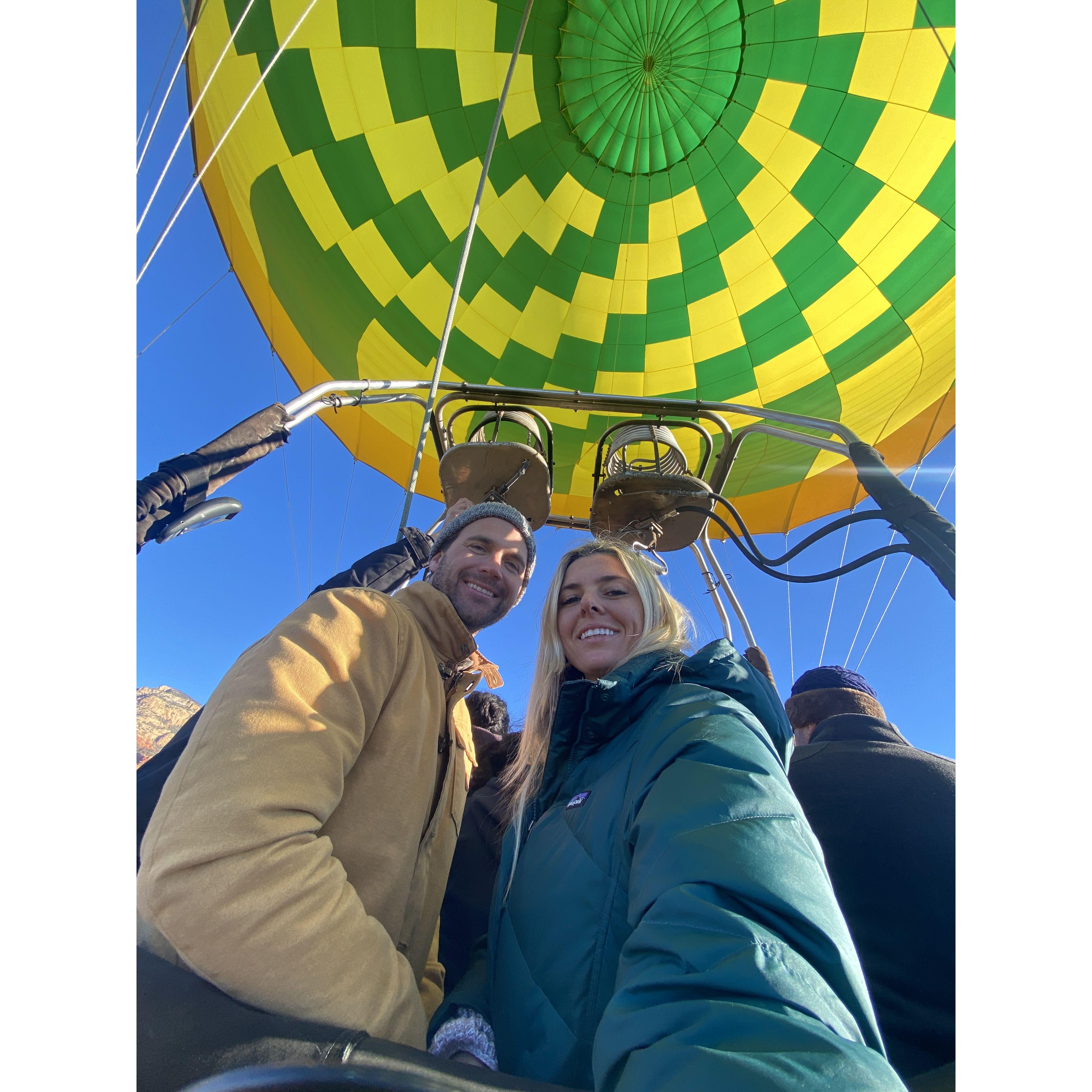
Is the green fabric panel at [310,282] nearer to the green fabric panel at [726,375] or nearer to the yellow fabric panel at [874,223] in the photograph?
the green fabric panel at [726,375]

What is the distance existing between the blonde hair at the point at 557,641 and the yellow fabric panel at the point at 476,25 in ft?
12.7

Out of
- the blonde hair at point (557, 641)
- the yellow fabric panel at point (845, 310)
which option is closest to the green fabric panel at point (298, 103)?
the yellow fabric panel at point (845, 310)

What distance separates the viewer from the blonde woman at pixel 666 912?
46cm

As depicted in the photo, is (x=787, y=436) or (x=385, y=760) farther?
(x=787, y=436)

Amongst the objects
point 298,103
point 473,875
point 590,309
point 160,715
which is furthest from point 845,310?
point 160,715

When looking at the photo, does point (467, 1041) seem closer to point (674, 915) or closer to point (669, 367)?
→ point (674, 915)

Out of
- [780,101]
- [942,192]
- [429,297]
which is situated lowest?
[429,297]

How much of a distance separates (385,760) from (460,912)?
50cm

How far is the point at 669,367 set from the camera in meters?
4.80

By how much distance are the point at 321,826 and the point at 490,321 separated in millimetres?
4173

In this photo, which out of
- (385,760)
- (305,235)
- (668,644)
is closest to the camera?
(385,760)
